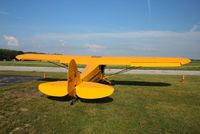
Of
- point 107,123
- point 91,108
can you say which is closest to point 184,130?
point 107,123

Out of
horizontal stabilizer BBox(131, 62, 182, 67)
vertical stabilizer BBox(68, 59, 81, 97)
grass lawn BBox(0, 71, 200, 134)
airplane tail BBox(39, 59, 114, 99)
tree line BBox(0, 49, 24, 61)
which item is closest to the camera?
grass lawn BBox(0, 71, 200, 134)

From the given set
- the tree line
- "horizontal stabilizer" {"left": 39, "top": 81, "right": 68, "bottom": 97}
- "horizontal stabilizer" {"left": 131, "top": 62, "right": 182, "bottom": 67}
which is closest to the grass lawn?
"horizontal stabilizer" {"left": 39, "top": 81, "right": 68, "bottom": 97}

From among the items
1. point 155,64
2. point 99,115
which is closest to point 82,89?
point 99,115

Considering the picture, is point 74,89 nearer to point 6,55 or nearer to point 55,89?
point 55,89

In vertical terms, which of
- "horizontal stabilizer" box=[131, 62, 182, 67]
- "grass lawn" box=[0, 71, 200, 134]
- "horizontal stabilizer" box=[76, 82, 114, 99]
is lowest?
"grass lawn" box=[0, 71, 200, 134]

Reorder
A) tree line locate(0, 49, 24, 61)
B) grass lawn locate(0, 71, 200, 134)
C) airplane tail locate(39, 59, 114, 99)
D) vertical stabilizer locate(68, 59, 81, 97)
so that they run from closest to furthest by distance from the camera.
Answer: grass lawn locate(0, 71, 200, 134) → airplane tail locate(39, 59, 114, 99) → vertical stabilizer locate(68, 59, 81, 97) → tree line locate(0, 49, 24, 61)

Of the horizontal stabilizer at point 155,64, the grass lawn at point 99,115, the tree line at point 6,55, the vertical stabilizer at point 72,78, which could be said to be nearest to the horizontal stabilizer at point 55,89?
the vertical stabilizer at point 72,78

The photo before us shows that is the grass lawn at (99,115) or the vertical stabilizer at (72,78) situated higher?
the vertical stabilizer at (72,78)

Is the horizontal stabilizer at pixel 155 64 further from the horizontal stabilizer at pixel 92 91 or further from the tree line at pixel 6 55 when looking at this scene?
the tree line at pixel 6 55

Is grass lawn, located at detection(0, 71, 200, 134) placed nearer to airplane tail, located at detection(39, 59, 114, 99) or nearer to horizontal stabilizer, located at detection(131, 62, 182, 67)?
airplane tail, located at detection(39, 59, 114, 99)

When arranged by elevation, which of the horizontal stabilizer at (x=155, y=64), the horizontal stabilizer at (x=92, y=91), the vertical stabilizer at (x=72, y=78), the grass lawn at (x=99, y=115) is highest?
the horizontal stabilizer at (x=155, y=64)

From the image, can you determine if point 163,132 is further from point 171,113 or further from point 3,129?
point 3,129

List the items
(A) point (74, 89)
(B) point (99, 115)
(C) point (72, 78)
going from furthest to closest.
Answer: (A) point (74, 89) → (C) point (72, 78) → (B) point (99, 115)

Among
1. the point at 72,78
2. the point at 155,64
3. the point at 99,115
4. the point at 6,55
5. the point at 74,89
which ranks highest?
the point at 6,55
